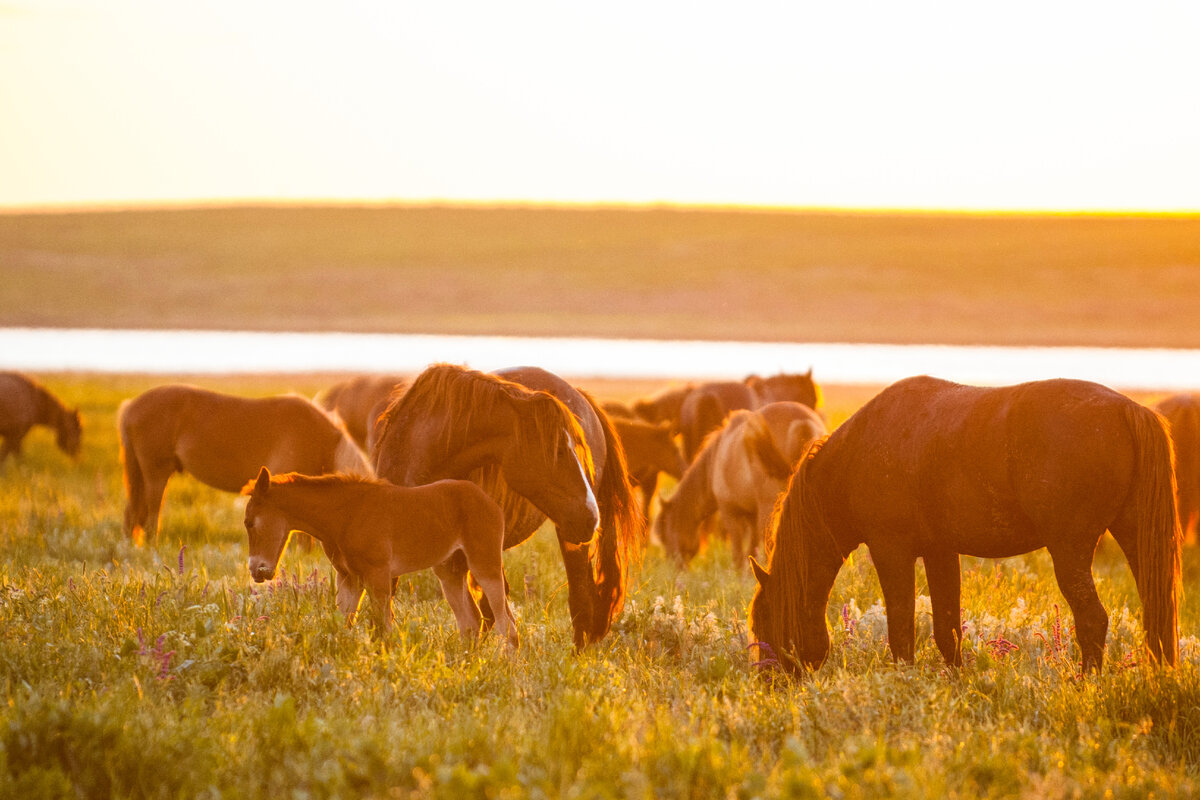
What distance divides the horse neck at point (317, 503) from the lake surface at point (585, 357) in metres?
21.8

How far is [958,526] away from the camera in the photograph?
560 centimetres

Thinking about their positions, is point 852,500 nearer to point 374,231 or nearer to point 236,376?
point 236,376

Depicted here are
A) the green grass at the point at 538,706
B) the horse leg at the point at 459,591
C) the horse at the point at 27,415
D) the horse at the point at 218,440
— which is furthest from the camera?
the horse at the point at 27,415

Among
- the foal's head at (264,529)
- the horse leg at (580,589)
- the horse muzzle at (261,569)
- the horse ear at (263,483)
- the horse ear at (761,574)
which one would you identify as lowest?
the horse leg at (580,589)

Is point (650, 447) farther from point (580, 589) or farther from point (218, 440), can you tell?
point (580, 589)

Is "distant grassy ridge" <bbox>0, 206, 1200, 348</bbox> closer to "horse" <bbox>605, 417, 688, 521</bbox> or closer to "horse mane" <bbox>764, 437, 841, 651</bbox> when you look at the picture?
"horse" <bbox>605, 417, 688, 521</bbox>

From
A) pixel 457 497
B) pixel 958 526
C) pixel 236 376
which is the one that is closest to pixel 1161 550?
pixel 958 526

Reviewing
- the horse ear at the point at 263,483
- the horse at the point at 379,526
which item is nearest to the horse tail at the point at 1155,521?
the horse at the point at 379,526

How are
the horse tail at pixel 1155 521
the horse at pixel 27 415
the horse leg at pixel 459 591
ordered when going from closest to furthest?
the horse tail at pixel 1155 521 < the horse leg at pixel 459 591 < the horse at pixel 27 415

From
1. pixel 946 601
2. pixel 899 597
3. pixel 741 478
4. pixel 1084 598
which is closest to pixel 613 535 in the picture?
pixel 899 597

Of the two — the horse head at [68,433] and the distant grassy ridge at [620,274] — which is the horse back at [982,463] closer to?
the horse head at [68,433]

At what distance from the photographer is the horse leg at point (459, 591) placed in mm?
6336

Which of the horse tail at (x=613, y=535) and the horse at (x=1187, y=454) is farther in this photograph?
the horse at (x=1187, y=454)

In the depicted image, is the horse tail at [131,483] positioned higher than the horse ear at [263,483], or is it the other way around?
the horse ear at [263,483]
